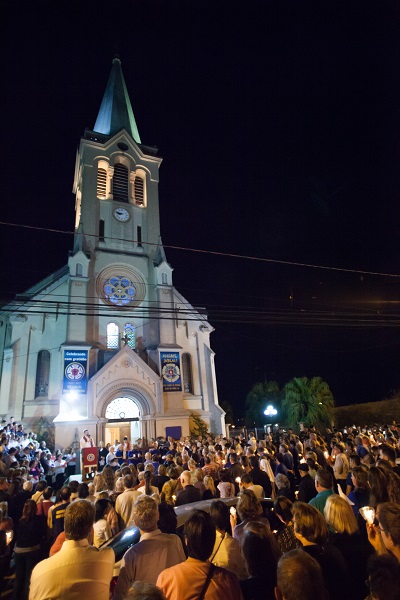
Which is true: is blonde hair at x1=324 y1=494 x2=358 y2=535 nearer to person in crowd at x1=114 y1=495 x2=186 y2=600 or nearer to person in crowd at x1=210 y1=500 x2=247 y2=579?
person in crowd at x1=210 y1=500 x2=247 y2=579

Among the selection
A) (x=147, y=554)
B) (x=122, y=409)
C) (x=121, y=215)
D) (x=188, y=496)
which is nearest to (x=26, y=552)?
(x=188, y=496)

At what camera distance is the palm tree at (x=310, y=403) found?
1248 inches

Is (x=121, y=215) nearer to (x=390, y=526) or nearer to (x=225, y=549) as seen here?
(x=225, y=549)

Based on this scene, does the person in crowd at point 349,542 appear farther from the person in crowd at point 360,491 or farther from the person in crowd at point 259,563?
the person in crowd at point 360,491

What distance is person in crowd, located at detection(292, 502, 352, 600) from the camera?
119 inches

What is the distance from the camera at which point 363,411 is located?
3628 cm

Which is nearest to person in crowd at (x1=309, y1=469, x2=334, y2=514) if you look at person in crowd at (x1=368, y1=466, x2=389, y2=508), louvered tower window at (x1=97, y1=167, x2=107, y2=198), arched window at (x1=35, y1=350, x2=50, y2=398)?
person in crowd at (x1=368, y1=466, x2=389, y2=508)

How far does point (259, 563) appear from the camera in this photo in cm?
290

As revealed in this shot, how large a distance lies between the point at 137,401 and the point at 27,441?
8.72 meters

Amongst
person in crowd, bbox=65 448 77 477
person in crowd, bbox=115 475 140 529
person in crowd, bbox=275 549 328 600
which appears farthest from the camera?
person in crowd, bbox=65 448 77 477

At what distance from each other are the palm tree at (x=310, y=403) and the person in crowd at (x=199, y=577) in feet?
104

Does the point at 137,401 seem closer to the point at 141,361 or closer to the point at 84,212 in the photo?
the point at 141,361

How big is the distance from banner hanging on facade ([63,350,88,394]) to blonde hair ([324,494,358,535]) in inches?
902

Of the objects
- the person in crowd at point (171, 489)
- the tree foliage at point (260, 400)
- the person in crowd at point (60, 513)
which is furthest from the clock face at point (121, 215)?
the tree foliage at point (260, 400)
